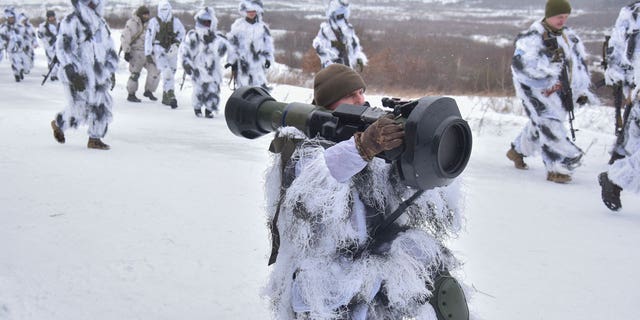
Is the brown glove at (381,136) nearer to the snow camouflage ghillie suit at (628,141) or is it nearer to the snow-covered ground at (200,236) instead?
the snow-covered ground at (200,236)

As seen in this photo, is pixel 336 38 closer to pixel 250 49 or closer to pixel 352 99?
pixel 250 49

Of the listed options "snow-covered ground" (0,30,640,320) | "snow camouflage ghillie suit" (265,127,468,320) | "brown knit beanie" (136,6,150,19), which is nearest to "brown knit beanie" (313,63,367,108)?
"snow camouflage ghillie suit" (265,127,468,320)

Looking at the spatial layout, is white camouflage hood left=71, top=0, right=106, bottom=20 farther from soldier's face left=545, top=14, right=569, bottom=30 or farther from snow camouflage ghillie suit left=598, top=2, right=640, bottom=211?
snow camouflage ghillie suit left=598, top=2, right=640, bottom=211

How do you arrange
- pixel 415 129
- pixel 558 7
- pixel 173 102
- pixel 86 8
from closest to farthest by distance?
pixel 415 129
pixel 558 7
pixel 86 8
pixel 173 102

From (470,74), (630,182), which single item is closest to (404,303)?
(630,182)

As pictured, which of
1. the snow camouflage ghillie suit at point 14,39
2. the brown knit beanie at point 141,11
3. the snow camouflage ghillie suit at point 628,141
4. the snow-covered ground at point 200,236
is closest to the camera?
the snow-covered ground at point 200,236

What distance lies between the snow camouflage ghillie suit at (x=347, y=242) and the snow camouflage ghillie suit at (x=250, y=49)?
26.6ft

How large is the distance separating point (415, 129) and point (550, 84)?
4.64m

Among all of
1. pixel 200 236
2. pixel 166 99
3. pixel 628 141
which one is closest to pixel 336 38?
pixel 166 99

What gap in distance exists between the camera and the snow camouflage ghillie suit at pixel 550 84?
5945 mm

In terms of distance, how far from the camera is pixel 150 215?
15.0ft

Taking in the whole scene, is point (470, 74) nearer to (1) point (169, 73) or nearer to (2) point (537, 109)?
(1) point (169, 73)

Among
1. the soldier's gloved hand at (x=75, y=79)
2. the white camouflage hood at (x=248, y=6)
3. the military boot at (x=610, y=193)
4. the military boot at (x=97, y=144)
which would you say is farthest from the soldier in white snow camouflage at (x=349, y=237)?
the white camouflage hood at (x=248, y=6)

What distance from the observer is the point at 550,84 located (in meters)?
5.98
